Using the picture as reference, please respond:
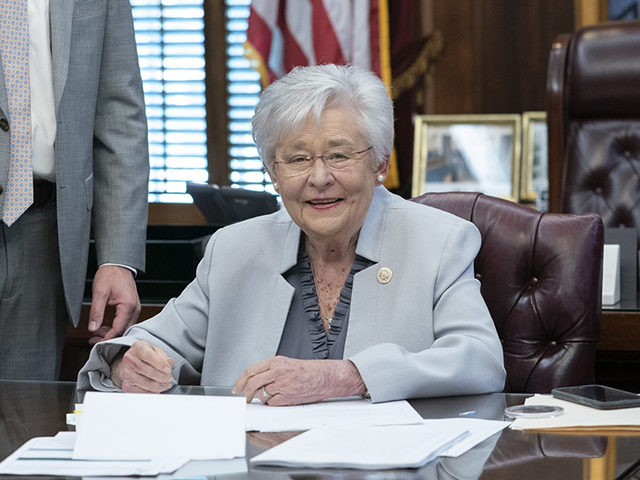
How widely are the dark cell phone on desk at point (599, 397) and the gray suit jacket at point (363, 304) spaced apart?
16 centimetres

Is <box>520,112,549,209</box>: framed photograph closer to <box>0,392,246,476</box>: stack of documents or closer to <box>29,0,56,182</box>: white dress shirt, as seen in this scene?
<box>29,0,56,182</box>: white dress shirt

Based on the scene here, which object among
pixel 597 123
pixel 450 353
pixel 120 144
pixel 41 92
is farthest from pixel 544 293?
pixel 597 123

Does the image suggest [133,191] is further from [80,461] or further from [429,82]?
[429,82]

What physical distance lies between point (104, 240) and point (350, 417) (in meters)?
1.00

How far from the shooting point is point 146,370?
1980 millimetres

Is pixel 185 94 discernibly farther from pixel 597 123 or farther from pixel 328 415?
pixel 328 415

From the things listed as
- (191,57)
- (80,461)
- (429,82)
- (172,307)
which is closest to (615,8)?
(429,82)

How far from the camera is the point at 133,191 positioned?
255 centimetres

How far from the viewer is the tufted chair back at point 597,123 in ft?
11.3

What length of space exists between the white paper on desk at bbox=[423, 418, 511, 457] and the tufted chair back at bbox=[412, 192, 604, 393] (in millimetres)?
624

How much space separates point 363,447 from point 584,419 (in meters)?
0.38

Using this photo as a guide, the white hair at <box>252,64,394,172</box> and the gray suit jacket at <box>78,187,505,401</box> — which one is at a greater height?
the white hair at <box>252,64,394,172</box>

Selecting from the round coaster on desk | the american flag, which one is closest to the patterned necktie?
the round coaster on desk

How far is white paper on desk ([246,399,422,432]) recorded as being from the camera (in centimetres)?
167
